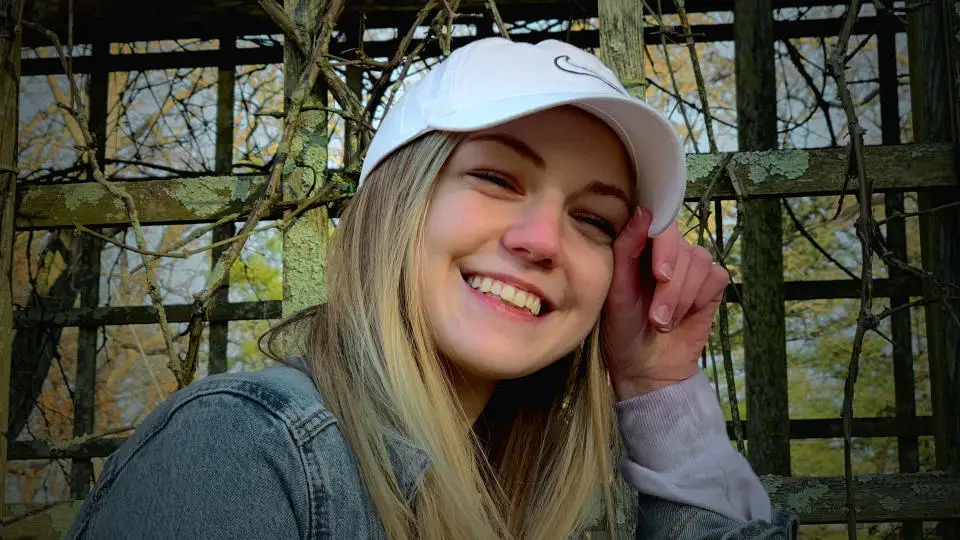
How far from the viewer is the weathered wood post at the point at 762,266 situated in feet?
11.3

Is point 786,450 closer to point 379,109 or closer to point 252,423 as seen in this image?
point 379,109

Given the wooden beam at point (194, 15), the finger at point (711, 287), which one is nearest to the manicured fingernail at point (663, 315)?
the finger at point (711, 287)

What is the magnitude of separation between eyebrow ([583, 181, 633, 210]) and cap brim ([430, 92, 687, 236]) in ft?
0.18

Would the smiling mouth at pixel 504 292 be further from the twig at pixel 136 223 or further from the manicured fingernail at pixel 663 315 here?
the twig at pixel 136 223

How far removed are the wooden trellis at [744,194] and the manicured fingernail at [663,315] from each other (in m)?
0.62

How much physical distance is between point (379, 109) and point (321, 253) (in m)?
2.57

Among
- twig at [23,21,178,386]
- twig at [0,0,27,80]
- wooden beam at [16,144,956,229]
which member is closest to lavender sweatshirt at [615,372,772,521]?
wooden beam at [16,144,956,229]

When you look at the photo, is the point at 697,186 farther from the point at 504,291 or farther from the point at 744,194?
the point at 504,291

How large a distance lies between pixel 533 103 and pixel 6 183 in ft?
4.94

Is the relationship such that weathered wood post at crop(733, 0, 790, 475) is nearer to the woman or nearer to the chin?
the woman

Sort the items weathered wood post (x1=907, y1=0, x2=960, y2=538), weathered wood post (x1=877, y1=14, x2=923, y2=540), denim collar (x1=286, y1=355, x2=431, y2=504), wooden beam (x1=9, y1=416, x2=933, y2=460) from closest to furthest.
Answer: denim collar (x1=286, y1=355, x2=431, y2=504) → weathered wood post (x1=907, y1=0, x2=960, y2=538) → wooden beam (x1=9, y1=416, x2=933, y2=460) → weathered wood post (x1=877, y1=14, x2=923, y2=540)

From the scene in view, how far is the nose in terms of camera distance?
1177 mm

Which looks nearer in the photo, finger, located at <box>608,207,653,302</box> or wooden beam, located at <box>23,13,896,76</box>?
finger, located at <box>608,207,653,302</box>

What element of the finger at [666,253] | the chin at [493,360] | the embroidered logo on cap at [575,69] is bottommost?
the chin at [493,360]
